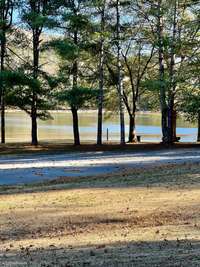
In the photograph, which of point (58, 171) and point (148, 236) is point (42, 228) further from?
point (58, 171)

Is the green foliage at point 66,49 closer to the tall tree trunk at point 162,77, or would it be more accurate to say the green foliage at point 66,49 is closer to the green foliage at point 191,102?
the tall tree trunk at point 162,77

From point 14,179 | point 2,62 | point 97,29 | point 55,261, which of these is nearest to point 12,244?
point 55,261

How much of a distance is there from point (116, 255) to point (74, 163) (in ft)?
53.3

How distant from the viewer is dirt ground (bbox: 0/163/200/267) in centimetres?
677

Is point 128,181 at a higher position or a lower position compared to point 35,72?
lower

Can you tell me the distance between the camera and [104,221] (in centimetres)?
1029

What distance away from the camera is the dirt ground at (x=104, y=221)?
267 inches

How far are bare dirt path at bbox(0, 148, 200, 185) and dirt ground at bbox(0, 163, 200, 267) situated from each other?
1.82 metres

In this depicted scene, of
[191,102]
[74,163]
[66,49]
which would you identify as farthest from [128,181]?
[66,49]

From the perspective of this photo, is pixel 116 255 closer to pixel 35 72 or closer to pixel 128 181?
pixel 128 181

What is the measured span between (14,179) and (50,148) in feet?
42.0

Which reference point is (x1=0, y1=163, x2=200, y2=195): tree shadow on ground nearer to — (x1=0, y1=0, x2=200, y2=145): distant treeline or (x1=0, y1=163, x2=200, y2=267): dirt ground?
(x1=0, y1=163, x2=200, y2=267): dirt ground

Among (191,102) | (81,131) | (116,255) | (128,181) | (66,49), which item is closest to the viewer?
(116,255)

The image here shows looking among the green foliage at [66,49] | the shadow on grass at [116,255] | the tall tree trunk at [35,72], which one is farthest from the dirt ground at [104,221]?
the tall tree trunk at [35,72]
